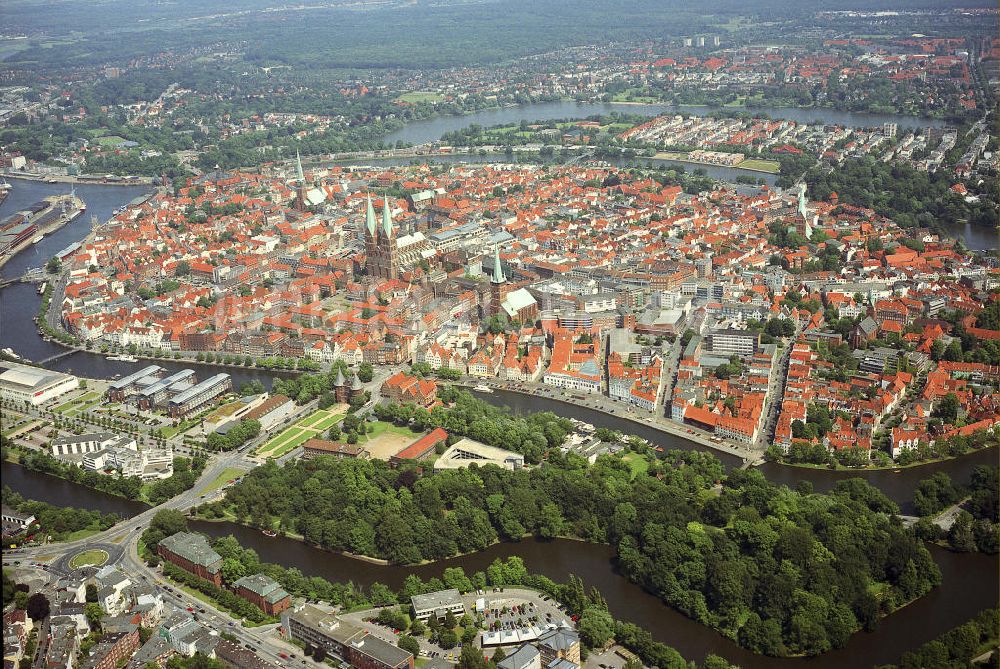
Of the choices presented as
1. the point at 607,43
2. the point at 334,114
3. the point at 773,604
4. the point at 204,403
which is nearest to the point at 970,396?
the point at 773,604

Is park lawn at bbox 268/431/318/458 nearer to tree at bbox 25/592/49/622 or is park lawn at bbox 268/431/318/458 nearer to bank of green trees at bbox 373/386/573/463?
bank of green trees at bbox 373/386/573/463

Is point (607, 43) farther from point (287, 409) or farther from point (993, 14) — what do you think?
point (287, 409)

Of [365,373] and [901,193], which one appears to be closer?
[365,373]

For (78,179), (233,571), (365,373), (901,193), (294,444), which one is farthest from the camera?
(78,179)

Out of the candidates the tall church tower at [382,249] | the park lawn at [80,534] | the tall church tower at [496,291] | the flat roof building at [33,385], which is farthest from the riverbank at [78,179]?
the park lawn at [80,534]

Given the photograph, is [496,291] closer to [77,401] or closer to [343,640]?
[77,401]

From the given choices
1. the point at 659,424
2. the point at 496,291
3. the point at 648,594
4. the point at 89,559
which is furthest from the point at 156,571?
the point at 496,291

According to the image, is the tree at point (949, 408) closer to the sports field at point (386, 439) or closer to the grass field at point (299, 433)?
the sports field at point (386, 439)
